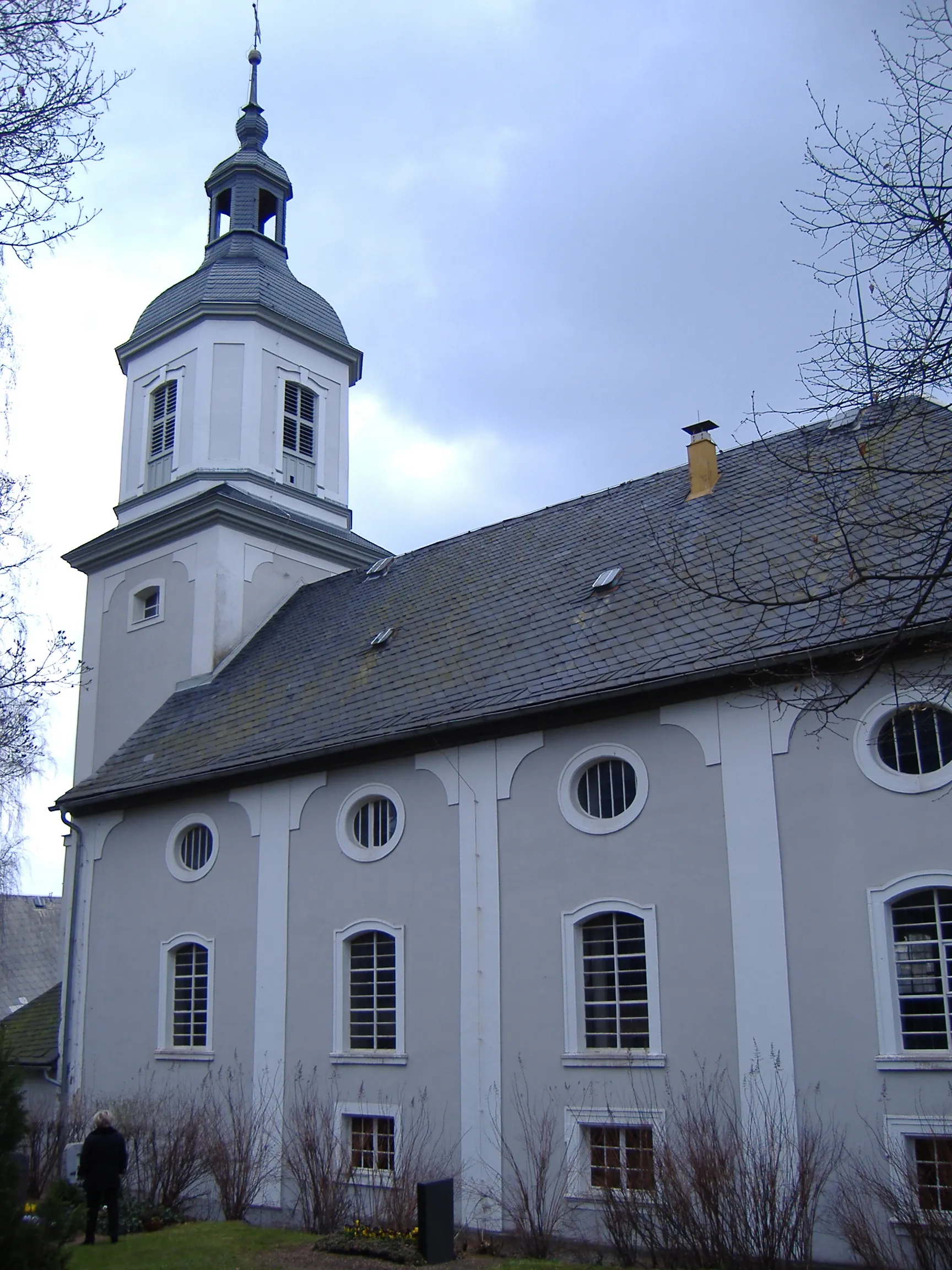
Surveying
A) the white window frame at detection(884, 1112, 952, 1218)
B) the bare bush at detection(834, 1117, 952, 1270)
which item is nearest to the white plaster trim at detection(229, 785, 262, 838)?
the bare bush at detection(834, 1117, 952, 1270)

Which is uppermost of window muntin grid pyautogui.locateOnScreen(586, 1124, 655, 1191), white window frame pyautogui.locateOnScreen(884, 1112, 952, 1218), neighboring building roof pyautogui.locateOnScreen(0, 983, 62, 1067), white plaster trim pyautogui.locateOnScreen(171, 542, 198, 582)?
white plaster trim pyautogui.locateOnScreen(171, 542, 198, 582)

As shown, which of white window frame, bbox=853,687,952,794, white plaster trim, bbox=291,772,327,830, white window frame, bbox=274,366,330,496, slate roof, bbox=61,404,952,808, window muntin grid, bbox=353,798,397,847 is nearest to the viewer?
white window frame, bbox=853,687,952,794

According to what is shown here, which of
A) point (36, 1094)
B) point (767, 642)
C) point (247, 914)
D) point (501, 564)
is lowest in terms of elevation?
point (36, 1094)

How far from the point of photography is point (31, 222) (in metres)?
9.17

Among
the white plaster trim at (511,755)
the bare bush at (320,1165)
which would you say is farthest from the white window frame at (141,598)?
the bare bush at (320,1165)

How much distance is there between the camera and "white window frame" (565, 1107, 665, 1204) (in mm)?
13219

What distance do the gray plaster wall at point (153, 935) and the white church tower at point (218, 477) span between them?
3.87 metres

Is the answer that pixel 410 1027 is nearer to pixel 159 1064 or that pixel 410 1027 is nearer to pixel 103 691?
pixel 159 1064

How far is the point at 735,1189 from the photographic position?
35.9ft

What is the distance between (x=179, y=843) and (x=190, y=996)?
2377mm

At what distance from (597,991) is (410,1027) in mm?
2789

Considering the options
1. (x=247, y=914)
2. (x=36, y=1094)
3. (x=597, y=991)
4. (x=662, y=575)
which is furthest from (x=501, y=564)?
(x=36, y=1094)

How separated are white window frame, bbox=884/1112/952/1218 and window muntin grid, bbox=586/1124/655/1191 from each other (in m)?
2.23

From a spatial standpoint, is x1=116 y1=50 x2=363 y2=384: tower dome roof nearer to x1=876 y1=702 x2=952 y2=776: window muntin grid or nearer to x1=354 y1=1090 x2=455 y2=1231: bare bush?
→ x1=354 y1=1090 x2=455 y2=1231: bare bush
